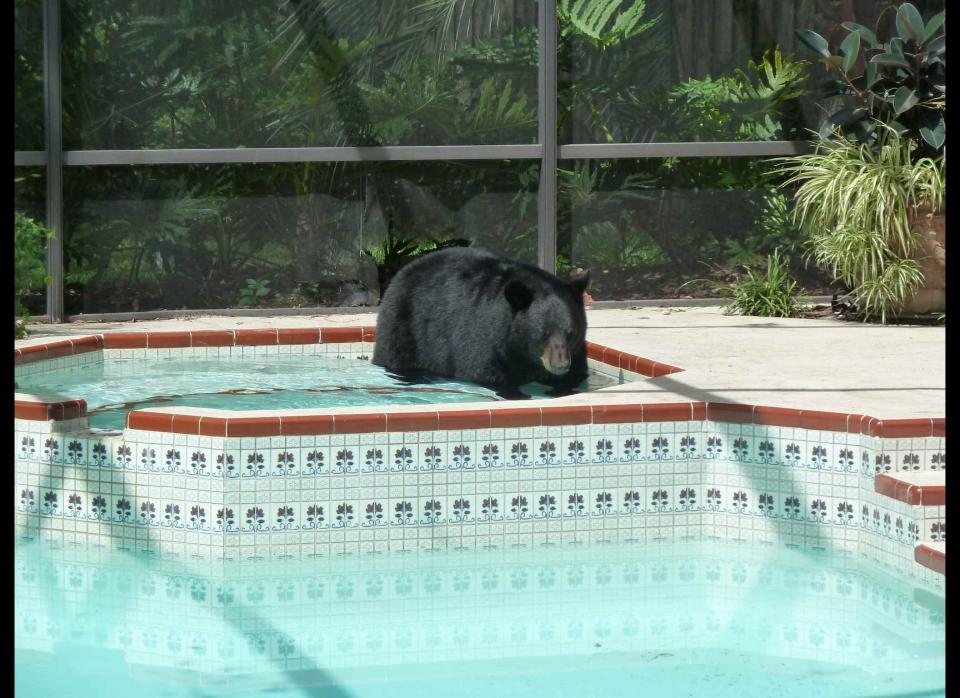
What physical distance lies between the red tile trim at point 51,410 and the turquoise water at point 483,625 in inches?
16.3

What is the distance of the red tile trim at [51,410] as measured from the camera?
13.0ft

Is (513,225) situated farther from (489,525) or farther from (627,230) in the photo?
(489,525)

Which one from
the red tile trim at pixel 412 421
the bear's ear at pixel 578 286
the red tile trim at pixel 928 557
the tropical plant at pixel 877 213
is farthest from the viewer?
the tropical plant at pixel 877 213

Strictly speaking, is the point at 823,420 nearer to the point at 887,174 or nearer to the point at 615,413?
the point at 615,413

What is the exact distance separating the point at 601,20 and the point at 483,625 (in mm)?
5053

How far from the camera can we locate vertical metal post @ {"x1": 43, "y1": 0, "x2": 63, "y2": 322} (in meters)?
7.10

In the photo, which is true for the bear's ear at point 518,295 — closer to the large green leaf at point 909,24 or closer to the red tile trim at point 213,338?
the red tile trim at point 213,338

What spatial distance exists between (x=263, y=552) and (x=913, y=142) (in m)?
4.62

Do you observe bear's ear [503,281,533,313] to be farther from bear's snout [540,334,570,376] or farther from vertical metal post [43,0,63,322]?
vertical metal post [43,0,63,322]

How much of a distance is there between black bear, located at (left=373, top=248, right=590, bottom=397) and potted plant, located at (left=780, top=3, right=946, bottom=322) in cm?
212

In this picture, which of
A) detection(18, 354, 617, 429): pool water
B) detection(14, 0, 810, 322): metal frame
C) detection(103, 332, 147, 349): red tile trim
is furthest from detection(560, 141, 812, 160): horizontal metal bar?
detection(103, 332, 147, 349): red tile trim

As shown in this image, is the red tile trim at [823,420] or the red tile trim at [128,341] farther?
the red tile trim at [128,341]

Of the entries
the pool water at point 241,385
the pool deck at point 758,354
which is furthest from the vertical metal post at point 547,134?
the pool water at point 241,385

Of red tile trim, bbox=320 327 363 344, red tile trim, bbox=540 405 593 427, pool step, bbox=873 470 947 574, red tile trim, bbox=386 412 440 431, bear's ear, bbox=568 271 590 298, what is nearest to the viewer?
pool step, bbox=873 470 947 574
